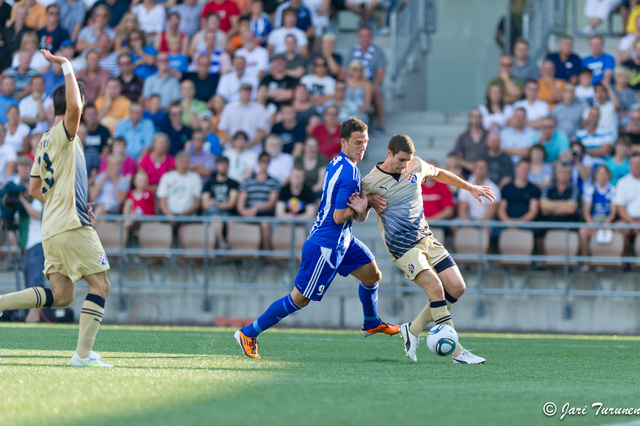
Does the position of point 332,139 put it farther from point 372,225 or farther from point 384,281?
point 384,281

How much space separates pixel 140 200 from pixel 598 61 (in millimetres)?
7823

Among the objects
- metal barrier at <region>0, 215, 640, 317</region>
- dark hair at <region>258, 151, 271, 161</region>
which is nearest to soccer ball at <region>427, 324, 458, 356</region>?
metal barrier at <region>0, 215, 640, 317</region>

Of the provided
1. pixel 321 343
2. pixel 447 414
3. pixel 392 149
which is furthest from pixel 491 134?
pixel 447 414

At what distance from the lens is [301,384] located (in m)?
6.68

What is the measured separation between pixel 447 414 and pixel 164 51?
13.9 metres

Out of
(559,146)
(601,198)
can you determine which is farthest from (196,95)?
(601,198)

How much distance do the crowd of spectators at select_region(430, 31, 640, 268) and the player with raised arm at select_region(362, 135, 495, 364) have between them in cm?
607

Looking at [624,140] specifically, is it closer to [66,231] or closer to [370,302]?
[370,302]

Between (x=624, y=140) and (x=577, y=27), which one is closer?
(x=624, y=140)

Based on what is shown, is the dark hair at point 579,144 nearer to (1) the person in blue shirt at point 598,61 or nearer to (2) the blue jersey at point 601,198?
(2) the blue jersey at point 601,198

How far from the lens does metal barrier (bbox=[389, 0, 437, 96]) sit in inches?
728

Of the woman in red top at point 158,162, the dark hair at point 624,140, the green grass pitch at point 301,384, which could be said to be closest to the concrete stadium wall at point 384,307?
the woman in red top at point 158,162

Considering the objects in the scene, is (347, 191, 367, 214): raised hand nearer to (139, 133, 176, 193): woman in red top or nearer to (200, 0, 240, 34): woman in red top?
(139, 133, 176, 193): woman in red top

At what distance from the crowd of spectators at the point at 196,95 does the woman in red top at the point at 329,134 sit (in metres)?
0.02
